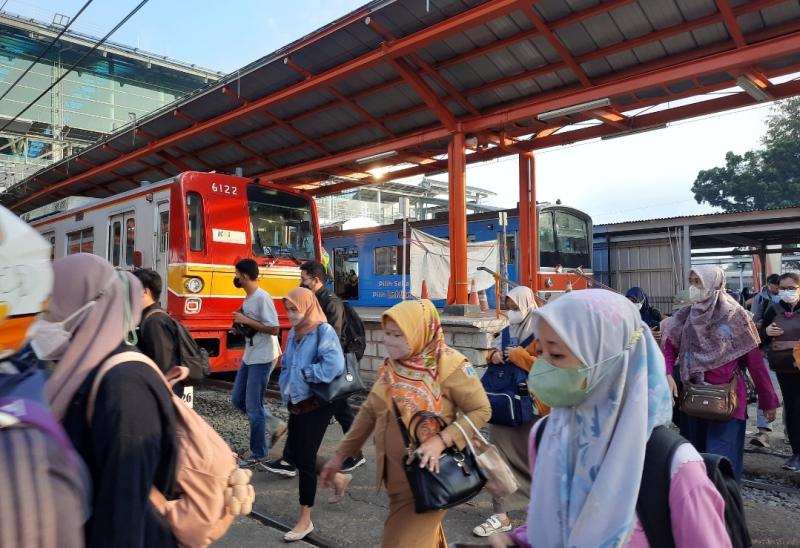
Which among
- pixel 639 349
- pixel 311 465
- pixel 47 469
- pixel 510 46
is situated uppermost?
pixel 510 46

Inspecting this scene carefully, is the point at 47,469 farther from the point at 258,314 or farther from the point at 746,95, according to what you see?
the point at 746,95

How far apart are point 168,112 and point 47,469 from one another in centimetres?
1084

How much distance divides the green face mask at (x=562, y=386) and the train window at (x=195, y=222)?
7.31m

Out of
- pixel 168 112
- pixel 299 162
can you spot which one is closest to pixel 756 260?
pixel 299 162

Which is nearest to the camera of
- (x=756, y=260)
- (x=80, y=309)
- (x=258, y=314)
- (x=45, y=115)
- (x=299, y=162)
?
(x=80, y=309)

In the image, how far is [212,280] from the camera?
819cm

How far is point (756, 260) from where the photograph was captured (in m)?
18.9

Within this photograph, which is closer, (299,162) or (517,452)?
(517,452)

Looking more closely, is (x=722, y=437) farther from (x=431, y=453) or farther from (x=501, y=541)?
(x=501, y=541)

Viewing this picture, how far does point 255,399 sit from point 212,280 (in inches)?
142

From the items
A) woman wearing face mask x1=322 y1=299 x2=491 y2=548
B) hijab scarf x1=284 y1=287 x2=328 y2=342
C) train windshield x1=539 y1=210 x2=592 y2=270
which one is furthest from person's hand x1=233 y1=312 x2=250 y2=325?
train windshield x1=539 y1=210 x2=592 y2=270

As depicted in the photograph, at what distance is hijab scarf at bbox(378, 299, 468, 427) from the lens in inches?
104

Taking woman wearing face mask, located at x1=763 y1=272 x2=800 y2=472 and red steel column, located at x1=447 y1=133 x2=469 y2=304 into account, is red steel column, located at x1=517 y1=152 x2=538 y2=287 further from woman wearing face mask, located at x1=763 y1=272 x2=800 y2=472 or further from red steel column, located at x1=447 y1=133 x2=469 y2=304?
woman wearing face mask, located at x1=763 y1=272 x2=800 y2=472

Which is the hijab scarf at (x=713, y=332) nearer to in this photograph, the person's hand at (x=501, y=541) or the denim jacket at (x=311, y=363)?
the denim jacket at (x=311, y=363)
